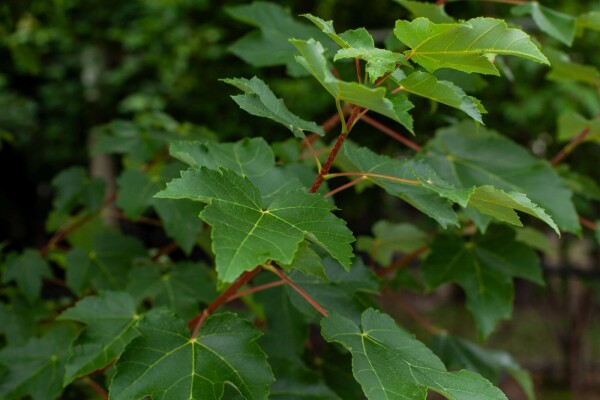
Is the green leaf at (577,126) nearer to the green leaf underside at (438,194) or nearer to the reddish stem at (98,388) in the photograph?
the green leaf underside at (438,194)

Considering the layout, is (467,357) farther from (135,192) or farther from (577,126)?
(135,192)

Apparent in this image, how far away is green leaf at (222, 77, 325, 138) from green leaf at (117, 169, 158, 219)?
2.00ft

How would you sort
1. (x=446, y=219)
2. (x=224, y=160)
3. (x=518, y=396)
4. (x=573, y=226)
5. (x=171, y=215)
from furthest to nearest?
(x=518, y=396), (x=171, y=215), (x=573, y=226), (x=224, y=160), (x=446, y=219)

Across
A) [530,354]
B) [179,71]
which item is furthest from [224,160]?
[530,354]

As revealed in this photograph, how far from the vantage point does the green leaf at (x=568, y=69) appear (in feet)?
4.18

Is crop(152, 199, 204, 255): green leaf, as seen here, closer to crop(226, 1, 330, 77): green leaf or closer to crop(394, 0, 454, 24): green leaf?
crop(226, 1, 330, 77): green leaf

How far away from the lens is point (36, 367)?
1.11 m

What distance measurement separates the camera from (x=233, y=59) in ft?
12.8

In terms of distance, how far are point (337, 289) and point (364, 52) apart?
47cm

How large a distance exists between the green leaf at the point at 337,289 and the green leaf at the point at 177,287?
0.76ft

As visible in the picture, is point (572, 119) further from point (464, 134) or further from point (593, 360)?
point (593, 360)

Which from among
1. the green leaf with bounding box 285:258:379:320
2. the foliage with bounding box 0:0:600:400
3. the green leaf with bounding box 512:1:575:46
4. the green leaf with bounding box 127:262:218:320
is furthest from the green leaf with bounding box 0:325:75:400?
the green leaf with bounding box 512:1:575:46

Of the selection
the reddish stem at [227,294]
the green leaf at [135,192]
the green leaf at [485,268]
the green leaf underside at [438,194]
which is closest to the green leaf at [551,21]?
the green leaf at [485,268]

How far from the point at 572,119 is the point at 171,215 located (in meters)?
0.89
